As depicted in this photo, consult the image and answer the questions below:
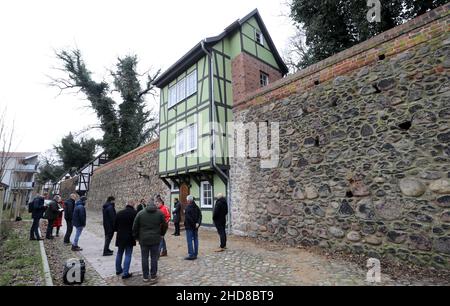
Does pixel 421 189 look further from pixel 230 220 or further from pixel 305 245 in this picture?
pixel 230 220

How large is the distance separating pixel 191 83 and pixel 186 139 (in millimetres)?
2803

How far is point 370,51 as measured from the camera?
658 cm

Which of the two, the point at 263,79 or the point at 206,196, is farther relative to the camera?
the point at 263,79

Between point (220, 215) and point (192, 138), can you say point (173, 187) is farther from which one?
point (220, 215)

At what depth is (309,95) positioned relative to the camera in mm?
7883

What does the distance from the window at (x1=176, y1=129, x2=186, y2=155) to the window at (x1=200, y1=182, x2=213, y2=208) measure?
1.98m

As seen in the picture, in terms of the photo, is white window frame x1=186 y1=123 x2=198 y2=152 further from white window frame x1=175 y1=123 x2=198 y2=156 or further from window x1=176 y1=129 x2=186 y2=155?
window x1=176 y1=129 x2=186 y2=155

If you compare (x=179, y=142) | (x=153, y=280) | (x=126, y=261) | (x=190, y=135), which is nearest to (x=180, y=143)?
(x=179, y=142)

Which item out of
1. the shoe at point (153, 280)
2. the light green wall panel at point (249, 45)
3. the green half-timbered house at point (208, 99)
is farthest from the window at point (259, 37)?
the shoe at point (153, 280)

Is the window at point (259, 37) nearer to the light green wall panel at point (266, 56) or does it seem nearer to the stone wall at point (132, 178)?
the light green wall panel at point (266, 56)

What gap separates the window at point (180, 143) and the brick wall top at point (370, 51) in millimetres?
4888

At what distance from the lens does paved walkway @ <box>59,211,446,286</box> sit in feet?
15.7
